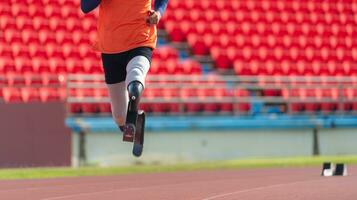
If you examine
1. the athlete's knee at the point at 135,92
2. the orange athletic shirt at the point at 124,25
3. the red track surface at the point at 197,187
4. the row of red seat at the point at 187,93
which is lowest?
the red track surface at the point at 197,187

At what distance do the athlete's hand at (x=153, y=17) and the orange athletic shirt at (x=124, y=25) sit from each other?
6 cm

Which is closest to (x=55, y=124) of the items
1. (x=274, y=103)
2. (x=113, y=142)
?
(x=113, y=142)

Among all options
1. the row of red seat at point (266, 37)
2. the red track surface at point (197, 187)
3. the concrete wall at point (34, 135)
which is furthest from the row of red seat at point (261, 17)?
the red track surface at point (197, 187)

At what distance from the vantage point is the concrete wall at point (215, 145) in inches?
538

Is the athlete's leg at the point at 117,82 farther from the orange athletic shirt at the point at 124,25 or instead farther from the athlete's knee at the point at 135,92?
the athlete's knee at the point at 135,92

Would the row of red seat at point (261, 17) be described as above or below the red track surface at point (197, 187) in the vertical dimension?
above

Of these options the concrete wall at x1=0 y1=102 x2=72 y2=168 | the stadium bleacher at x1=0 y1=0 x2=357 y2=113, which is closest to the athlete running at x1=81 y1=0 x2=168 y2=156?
the concrete wall at x1=0 y1=102 x2=72 y2=168

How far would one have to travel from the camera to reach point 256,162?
13711 mm

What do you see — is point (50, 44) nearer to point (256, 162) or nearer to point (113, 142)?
point (113, 142)

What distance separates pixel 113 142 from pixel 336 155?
4.38 metres

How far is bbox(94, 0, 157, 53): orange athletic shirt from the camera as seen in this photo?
6.90 meters

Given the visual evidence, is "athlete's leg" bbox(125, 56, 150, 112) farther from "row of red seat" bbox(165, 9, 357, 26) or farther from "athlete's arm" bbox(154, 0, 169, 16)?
"row of red seat" bbox(165, 9, 357, 26)

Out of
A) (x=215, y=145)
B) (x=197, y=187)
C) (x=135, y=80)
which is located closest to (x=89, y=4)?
(x=135, y=80)

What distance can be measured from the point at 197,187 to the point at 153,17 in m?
2.35
